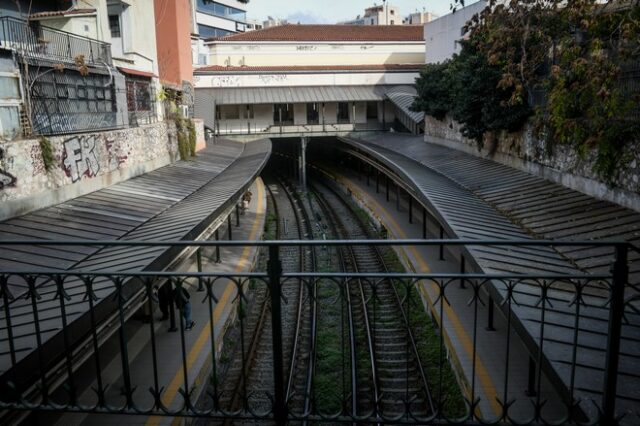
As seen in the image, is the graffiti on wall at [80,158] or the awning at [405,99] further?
the awning at [405,99]

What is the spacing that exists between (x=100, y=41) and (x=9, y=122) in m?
5.78

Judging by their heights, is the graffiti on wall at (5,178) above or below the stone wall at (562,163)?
above

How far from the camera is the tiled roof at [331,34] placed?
39156mm

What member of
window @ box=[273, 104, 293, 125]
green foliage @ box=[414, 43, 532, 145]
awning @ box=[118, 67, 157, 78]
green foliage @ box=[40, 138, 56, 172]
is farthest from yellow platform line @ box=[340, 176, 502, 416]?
window @ box=[273, 104, 293, 125]

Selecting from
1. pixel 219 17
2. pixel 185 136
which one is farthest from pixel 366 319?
pixel 219 17

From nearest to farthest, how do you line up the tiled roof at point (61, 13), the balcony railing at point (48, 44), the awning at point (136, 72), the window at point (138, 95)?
1. the balcony railing at point (48, 44)
2. the tiled roof at point (61, 13)
3. the awning at point (136, 72)
4. the window at point (138, 95)

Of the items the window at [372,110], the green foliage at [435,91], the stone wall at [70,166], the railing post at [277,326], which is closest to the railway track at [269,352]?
the railing post at [277,326]

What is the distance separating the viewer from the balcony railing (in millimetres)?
11644

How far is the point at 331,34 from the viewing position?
1583 inches

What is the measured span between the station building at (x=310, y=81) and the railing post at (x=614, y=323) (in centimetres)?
3009

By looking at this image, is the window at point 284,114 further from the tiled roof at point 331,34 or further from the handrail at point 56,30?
the handrail at point 56,30

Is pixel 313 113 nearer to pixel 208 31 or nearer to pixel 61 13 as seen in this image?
pixel 208 31

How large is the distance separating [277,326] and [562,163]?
1109 centimetres

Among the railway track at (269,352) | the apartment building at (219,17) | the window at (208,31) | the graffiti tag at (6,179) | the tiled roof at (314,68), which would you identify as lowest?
→ the railway track at (269,352)
